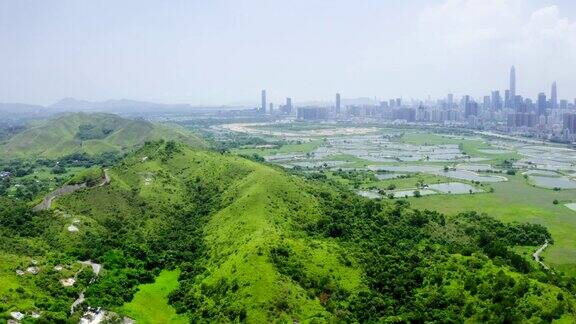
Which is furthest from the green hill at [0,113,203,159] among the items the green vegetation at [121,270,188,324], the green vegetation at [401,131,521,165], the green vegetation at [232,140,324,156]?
the green vegetation at [121,270,188,324]

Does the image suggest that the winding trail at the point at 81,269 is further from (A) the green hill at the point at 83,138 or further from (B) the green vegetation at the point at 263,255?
(A) the green hill at the point at 83,138

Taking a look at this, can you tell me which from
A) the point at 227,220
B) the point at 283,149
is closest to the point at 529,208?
the point at 227,220

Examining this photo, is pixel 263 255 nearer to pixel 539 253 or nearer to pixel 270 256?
pixel 270 256

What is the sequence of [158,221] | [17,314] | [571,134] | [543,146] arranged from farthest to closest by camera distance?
[571,134]
[543,146]
[158,221]
[17,314]

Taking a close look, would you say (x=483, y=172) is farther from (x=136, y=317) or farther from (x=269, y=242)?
(x=136, y=317)

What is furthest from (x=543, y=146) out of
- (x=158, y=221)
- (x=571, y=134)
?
(x=158, y=221)
